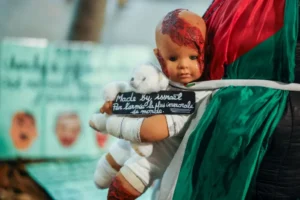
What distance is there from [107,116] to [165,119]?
0.13 m

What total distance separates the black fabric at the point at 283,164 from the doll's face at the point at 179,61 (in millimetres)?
151

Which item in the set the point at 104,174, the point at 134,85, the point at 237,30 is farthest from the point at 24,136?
the point at 237,30

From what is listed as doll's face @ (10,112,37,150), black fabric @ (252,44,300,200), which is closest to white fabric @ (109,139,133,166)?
black fabric @ (252,44,300,200)

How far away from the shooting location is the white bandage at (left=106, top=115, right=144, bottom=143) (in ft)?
2.36

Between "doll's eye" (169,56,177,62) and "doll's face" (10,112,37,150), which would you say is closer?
"doll's eye" (169,56,177,62)

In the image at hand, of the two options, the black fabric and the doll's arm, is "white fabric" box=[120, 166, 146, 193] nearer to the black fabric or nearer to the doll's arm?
the doll's arm

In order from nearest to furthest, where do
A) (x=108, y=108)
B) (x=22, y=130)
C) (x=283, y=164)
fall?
(x=283, y=164), (x=108, y=108), (x=22, y=130)

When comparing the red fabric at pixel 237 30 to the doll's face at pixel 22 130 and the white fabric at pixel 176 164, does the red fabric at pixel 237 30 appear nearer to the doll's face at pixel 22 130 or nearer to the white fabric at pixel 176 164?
the white fabric at pixel 176 164

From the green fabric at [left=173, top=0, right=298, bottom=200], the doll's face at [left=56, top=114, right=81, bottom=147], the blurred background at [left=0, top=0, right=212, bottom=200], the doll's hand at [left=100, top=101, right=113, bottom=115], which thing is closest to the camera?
the green fabric at [left=173, top=0, right=298, bottom=200]

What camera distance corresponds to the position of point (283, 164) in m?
0.67

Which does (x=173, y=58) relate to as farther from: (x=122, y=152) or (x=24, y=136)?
(x=24, y=136)

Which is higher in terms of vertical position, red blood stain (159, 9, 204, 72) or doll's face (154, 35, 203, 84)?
red blood stain (159, 9, 204, 72)

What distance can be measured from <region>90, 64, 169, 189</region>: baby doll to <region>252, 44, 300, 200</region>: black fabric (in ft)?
0.60

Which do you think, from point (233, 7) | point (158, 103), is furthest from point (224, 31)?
point (158, 103)
